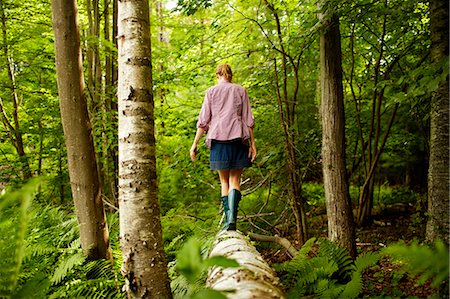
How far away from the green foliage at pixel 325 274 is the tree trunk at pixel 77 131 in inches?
89.4

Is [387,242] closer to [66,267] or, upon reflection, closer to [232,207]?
[232,207]

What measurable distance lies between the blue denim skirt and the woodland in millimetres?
944

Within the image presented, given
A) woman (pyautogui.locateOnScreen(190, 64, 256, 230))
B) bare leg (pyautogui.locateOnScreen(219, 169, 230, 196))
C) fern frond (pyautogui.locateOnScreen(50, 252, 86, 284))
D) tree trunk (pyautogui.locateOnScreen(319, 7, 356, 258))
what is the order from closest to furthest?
fern frond (pyautogui.locateOnScreen(50, 252, 86, 284)) → woman (pyautogui.locateOnScreen(190, 64, 256, 230)) → bare leg (pyautogui.locateOnScreen(219, 169, 230, 196)) → tree trunk (pyautogui.locateOnScreen(319, 7, 356, 258))

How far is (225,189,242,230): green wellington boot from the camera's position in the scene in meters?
4.25

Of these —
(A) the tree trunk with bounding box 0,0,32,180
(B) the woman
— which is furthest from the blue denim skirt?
(A) the tree trunk with bounding box 0,0,32,180

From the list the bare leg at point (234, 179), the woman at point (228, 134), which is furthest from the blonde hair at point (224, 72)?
the bare leg at point (234, 179)

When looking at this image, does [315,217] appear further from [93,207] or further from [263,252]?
[93,207]

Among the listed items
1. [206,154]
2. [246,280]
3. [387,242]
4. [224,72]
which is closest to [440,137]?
[246,280]

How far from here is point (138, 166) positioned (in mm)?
2816

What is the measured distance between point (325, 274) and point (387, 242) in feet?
13.8

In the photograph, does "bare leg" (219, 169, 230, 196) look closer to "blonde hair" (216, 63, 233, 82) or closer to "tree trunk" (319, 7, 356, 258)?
"blonde hair" (216, 63, 233, 82)

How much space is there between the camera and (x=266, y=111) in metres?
6.75

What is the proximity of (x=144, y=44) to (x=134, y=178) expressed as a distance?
46.8 inches

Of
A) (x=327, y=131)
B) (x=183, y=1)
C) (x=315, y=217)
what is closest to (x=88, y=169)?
(x=183, y=1)
